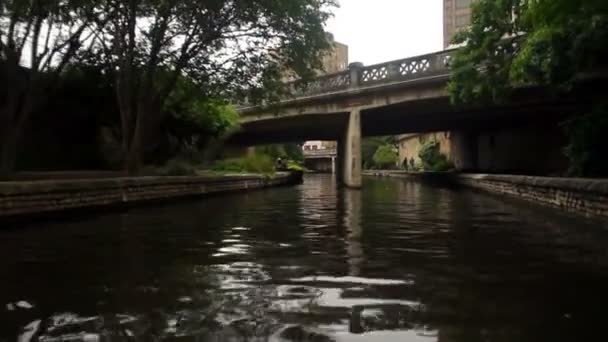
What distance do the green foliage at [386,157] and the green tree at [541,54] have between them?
172ft

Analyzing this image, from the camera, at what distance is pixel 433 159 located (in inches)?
2009

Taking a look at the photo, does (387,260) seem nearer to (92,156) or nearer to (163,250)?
(163,250)

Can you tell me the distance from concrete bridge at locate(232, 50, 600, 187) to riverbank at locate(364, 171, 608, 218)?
4863 mm

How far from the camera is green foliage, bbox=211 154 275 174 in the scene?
2981 cm

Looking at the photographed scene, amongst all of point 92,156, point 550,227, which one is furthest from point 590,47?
point 92,156

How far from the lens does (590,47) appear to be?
12750 millimetres

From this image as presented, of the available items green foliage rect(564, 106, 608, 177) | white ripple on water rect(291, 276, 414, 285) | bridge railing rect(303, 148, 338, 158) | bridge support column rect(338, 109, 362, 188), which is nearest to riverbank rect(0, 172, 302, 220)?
white ripple on water rect(291, 276, 414, 285)

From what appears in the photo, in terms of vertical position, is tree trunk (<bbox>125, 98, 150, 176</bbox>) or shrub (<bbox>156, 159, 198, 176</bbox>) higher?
tree trunk (<bbox>125, 98, 150, 176</bbox>)

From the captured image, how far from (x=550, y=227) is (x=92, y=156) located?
63.5 ft

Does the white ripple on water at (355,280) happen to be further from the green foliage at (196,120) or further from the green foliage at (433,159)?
the green foliage at (433,159)

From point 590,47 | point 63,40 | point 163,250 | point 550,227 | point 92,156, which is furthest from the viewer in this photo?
point 92,156

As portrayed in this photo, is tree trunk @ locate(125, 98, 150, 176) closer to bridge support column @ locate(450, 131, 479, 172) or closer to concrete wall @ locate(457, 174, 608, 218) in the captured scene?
concrete wall @ locate(457, 174, 608, 218)

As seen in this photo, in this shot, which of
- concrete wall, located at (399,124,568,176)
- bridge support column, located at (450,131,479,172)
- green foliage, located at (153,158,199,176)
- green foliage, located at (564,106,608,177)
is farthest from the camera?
bridge support column, located at (450,131,479,172)

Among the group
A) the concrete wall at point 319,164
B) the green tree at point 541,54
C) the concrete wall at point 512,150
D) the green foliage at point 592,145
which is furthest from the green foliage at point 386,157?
the green foliage at point 592,145
